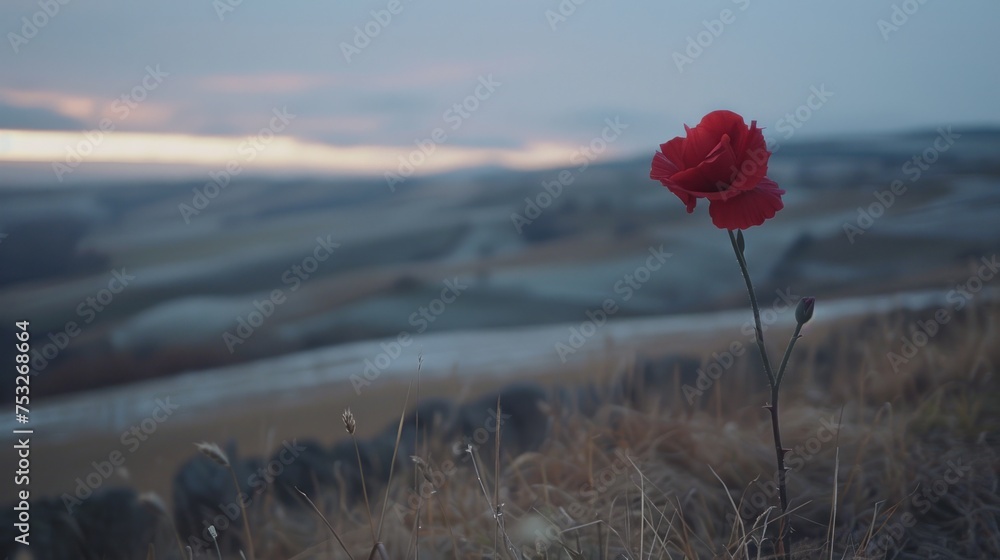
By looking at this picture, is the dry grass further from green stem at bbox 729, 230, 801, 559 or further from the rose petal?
the rose petal

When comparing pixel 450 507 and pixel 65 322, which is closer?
pixel 450 507

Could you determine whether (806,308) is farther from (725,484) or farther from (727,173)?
(725,484)

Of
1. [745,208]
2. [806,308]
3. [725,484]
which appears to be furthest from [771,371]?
[725,484]

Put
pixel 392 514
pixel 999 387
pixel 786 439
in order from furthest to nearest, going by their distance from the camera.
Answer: pixel 999 387 < pixel 786 439 < pixel 392 514

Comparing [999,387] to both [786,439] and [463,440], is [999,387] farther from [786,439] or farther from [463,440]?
[463,440]

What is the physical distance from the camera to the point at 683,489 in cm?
149

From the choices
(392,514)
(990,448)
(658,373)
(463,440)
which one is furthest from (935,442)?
(392,514)

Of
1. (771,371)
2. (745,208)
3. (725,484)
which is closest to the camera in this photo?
(745,208)

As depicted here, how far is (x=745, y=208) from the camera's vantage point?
3.21 feet

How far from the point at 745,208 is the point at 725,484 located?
0.74m

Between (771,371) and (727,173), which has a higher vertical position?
(727,173)

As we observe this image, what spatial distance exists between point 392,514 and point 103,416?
68cm

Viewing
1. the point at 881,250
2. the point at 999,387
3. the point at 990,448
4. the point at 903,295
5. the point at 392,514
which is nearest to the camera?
the point at 392,514

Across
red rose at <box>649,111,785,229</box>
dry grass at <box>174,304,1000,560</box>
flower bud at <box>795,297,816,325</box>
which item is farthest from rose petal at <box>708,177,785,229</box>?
dry grass at <box>174,304,1000,560</box>
